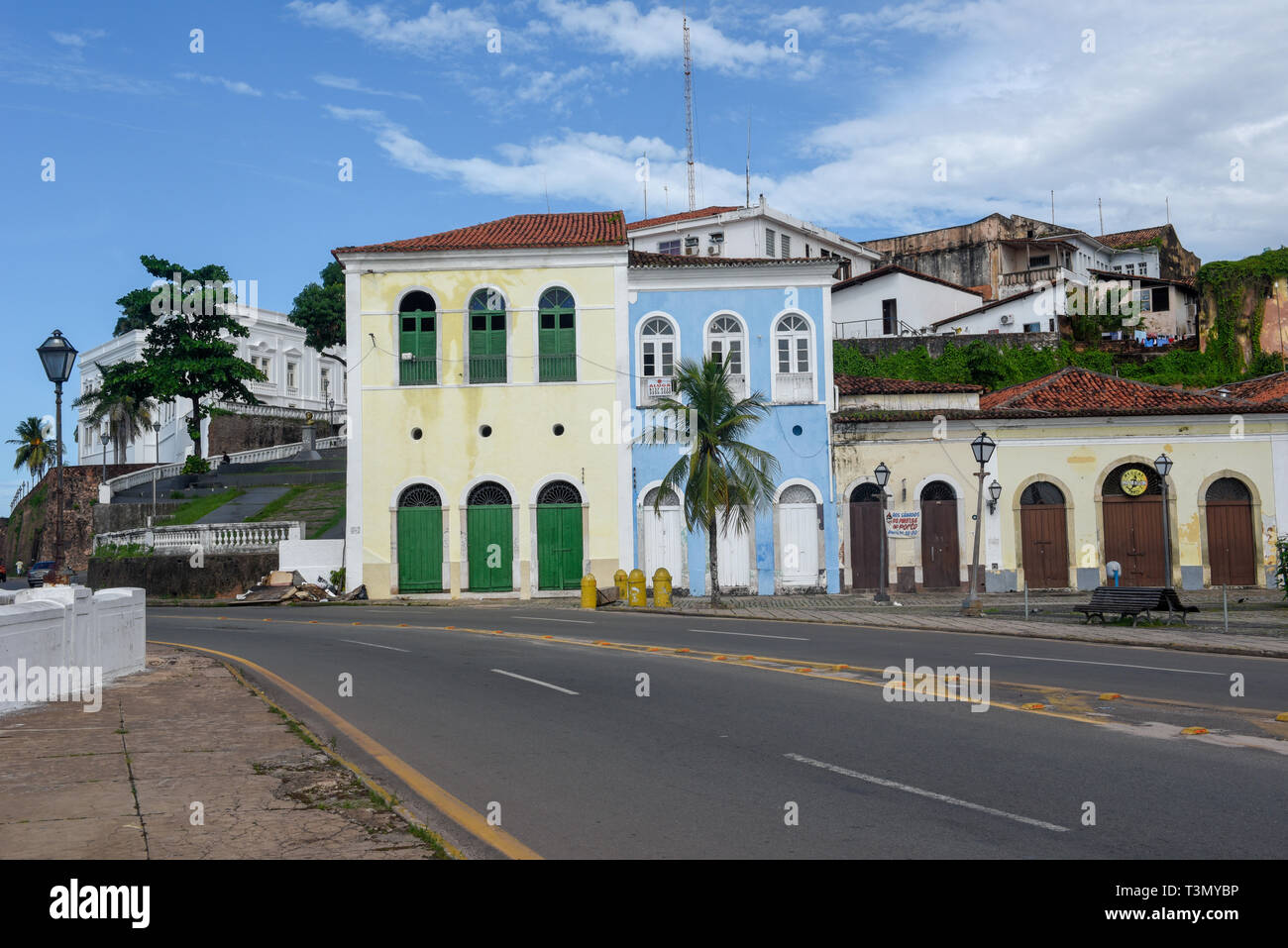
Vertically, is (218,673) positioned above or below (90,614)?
below

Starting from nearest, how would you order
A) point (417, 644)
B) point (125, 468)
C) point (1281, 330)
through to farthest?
point (417, 644) < point (1281, 330) < point (125, 468)

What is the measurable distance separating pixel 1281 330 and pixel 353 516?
136ft

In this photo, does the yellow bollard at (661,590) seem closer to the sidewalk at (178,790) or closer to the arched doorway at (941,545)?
the arched doorway at (941,545)

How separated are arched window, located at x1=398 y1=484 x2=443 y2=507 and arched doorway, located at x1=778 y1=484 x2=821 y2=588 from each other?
1058 centimetres

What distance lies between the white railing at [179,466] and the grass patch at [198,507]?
7.02 meters

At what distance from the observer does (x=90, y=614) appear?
1330 centimetres

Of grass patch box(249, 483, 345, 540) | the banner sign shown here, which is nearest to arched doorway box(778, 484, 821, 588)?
the banner sign

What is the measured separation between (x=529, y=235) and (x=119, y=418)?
50.6 m

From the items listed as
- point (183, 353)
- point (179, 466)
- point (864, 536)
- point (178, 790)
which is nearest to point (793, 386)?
point (864, 536)

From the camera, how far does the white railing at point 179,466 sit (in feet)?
175

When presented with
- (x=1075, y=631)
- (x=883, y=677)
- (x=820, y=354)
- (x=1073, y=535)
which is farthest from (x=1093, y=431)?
(x=883, y=677)

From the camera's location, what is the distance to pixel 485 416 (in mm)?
33375

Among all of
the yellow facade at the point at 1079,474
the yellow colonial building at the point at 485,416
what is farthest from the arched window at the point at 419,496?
the yellow facade at the point at 1079,474
